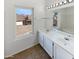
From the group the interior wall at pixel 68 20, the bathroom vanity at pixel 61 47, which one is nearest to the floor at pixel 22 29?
the bathroom vanity at pixel 61 47

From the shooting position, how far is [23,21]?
16.3ft

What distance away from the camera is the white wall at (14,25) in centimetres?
381

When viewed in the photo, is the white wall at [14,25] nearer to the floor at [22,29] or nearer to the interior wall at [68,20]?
the floor at [22,29]

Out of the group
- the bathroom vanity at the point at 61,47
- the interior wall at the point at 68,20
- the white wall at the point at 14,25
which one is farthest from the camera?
the white wall at the point at 14,25

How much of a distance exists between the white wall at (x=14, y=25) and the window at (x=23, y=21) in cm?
24

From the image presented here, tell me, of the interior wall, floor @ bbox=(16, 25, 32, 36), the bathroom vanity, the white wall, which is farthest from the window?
the interior wall

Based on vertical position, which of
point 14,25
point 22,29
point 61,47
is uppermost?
point 14,25

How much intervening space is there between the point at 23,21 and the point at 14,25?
2.94ft

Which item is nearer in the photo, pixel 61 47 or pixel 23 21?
pixel 61 47

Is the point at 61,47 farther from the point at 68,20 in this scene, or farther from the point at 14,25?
the point at 14,25

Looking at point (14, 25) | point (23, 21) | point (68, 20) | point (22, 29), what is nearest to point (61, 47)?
point (68, 20)

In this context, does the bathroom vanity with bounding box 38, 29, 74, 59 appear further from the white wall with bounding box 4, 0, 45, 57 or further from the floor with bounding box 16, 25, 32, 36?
the floor with bounding box 16, 25, 32, 36
